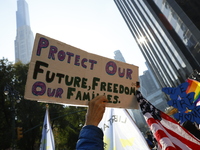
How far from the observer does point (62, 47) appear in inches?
98.7

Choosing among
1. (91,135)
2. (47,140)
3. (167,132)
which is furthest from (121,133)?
(47,140)

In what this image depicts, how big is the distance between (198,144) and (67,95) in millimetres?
2069

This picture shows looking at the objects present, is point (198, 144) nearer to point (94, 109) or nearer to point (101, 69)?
point (94, 109)

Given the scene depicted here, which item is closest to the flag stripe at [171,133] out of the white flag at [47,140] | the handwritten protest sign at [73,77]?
the handwritten protest sign at [73,77]

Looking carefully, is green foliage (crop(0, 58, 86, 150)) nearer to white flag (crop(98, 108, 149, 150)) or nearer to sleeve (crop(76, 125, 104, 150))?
white flag (crop(98, 108, 149, 150))

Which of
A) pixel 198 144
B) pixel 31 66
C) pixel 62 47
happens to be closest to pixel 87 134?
pixel 31 66

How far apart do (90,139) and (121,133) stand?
2080 millimetres

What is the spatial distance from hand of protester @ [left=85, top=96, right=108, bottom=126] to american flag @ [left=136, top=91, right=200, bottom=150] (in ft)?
3.06

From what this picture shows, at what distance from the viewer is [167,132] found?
2.22 meters

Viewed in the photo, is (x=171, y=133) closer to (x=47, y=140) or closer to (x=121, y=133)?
(x=121, y=133)

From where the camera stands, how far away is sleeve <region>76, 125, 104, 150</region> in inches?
48.4

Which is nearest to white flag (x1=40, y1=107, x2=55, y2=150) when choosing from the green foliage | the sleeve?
the sleeve

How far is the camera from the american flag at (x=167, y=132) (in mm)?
2054

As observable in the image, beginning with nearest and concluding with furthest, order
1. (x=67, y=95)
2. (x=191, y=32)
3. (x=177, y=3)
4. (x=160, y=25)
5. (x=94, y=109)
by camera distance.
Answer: (x=94, y=109) → (x=67, y=95) → (x=191, y=32) → (x=177, y=3) → (x=160, y=25)
